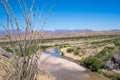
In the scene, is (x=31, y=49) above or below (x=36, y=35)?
below

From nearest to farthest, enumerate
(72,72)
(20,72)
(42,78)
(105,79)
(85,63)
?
(20,72) → (42,78) → (105,79) → (72,72) → (85,63)

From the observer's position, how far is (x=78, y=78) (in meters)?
21.0

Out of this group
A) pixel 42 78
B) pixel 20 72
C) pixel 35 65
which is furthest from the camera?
pixel 42 78

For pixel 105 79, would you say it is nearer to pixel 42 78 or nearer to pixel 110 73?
pixel 110 73

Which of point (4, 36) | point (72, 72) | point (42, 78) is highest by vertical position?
point (4, 36)

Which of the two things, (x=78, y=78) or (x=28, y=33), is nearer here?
(x=28, y=33)

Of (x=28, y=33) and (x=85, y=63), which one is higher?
(x=28, y=33)

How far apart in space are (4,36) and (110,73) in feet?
56.9

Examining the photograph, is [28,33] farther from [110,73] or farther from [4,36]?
[110,73]

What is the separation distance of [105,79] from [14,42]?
16646 millimetres

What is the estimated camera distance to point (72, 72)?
23922 millimetres

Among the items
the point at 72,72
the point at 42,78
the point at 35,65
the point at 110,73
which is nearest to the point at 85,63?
the point at 72,72

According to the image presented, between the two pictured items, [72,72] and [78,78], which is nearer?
[78,78]

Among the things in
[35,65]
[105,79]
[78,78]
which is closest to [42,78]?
[78,78]
